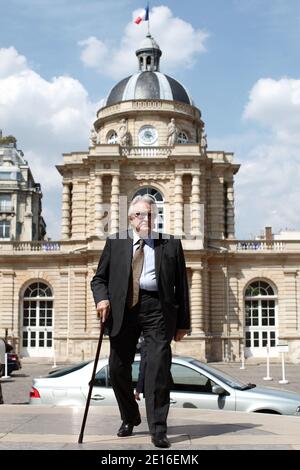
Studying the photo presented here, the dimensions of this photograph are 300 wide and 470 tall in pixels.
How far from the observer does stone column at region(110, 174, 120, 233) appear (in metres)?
39.9

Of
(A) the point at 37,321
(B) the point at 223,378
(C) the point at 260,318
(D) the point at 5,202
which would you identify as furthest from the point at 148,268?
(D) the point at 5,202

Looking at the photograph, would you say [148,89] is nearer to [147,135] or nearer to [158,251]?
[147,135]

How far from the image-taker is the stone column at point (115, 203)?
3994cm

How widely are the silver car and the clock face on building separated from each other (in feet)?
113

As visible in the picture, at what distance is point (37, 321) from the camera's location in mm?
41812

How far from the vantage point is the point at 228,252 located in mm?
41125

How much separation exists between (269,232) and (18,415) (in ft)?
153

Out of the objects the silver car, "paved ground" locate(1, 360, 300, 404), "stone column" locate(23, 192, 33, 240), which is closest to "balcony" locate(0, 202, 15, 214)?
"stone column" locate(23, 192, 33, 240)

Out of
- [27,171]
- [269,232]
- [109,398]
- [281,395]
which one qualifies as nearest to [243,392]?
[281,395]

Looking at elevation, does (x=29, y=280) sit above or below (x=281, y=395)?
above

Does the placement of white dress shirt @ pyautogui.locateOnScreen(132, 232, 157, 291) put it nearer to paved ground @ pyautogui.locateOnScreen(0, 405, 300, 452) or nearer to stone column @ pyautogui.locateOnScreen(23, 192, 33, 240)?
paved ground @ pyautogui.locateOnScreen(0, 405, 300, 452)

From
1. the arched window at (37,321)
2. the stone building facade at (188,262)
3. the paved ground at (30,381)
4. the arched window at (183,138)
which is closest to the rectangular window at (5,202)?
the stone building facade at (188,262)

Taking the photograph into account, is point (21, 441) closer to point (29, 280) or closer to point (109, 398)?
point (109, 398)

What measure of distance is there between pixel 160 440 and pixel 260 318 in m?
36.2
